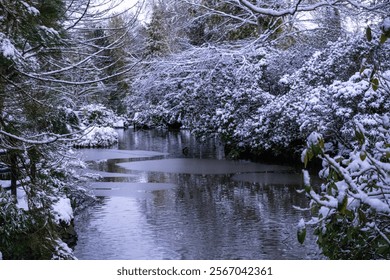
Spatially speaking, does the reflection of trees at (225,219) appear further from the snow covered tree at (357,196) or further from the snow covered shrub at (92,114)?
the snow covered tree at (357,196)

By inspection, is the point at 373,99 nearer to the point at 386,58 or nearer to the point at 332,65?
the point at 386,58

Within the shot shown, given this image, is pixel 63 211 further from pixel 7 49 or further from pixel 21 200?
pixel 7 49

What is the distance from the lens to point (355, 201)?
3086 mm

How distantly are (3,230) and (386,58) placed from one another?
26.5 feet

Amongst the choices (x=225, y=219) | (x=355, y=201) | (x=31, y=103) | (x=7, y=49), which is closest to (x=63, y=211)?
(x=225, y=219)

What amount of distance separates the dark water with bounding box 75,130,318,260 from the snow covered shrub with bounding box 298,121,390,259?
1256 millimetres

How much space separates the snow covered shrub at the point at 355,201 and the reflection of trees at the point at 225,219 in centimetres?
217

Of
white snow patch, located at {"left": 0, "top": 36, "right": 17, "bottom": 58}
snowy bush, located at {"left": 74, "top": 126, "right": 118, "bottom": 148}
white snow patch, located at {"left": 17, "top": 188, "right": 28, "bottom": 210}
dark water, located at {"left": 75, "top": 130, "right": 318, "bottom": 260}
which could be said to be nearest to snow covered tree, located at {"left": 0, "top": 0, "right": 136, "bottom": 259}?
white snow patch, located at {"left": 0, "top": 36, "right": 17, "bottom": 58}

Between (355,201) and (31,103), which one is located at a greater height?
(31,103)

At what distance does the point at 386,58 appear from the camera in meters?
10.6

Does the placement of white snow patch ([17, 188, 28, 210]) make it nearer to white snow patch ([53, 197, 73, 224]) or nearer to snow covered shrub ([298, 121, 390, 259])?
white snow patch ([53, 197, 73, 224])

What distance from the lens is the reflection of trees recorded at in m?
6.25

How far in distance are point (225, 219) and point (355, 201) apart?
4.82 meters
